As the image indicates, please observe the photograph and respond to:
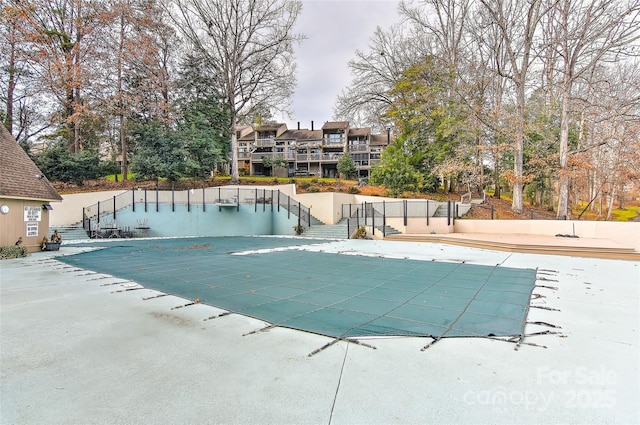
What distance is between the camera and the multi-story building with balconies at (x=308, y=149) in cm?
4056

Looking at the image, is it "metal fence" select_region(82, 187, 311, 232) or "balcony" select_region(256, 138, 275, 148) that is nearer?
"metal fence" select_region(82, 187, 311, 232)

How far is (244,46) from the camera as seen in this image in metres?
24.6

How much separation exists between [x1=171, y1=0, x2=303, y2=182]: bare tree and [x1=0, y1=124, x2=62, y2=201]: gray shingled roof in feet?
47.1

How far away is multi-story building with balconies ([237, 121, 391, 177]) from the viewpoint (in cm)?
4056

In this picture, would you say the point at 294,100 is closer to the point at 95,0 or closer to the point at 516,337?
the point at 95,0

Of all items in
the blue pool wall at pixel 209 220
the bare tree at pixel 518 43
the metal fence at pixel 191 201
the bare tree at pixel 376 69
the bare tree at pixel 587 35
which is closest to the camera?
the bare tree at pixel 587 35

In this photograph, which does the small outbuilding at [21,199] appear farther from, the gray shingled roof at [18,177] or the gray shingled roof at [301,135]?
the gray shingled roof at [301,135]

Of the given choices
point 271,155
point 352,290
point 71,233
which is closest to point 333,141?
point 271,155

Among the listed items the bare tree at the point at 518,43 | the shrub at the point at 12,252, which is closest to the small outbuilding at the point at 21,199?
the shrub at the point at 12,252

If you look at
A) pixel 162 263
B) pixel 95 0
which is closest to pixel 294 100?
pixel 95 0

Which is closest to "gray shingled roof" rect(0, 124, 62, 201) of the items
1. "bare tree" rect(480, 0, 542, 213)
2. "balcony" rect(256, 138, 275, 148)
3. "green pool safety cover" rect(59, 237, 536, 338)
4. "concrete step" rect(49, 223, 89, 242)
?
"green pool safety cover" rect(59, 237, 536, 338)

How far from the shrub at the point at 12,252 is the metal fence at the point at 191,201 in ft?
23.7

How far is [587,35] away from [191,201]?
2236cm

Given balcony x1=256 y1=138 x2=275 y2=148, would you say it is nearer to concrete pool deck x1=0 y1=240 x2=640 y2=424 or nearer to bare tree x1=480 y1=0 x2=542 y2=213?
bare tree x1=480 y1=0 x2=542 y2=213
